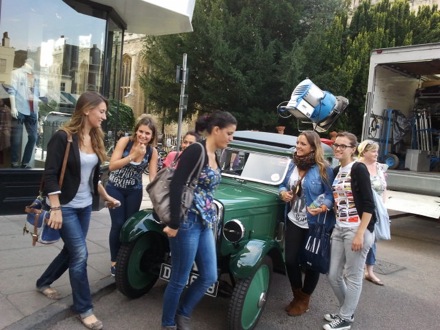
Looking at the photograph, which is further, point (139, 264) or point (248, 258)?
point (139, 264)

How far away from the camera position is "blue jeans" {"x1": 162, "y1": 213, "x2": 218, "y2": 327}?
3.02 m

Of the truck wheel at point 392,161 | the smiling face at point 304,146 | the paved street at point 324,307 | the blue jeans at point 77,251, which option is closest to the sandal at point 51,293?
the paved street at point 324,307

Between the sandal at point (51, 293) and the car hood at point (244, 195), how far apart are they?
168cm

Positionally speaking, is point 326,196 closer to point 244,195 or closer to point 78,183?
point 244,195

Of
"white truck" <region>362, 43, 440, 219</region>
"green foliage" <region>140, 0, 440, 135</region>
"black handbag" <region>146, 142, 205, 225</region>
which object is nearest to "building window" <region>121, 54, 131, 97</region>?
"green foliage" <region>140, 0, 440, 135</region>

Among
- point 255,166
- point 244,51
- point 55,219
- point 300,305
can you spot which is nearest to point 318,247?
point 300,305

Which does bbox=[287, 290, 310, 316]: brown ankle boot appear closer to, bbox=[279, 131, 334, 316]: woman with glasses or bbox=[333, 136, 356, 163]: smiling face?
bbox=[279, 131, 334, 316]: woman with glasses

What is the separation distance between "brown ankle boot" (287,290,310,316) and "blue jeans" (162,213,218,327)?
137 cm

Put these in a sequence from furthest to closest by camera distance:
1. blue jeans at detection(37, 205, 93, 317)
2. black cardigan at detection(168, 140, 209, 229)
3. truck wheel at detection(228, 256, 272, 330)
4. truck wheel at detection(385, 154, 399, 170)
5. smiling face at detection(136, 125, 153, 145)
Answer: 1. truck wheel at detection(385, 154, 399, 170)
2. smiling face at detection(136, 125, 153, 145)
3. truck wheel at detection(228, 256, 272, 330)
4. blue jeans at detection(37, 205, 93, 317)
5. black cardigan at detection(168, 140, 209, 229)

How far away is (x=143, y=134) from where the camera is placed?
14.1ft

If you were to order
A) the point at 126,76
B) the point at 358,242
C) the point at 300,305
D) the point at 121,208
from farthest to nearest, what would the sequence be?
1. the point at 126,76
2. the point at 121,208
3. the point at 300,305
4. the point at 358,242

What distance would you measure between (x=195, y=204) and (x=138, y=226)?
3.86ft

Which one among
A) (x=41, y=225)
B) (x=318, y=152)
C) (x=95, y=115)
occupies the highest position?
(x=95, y=115)

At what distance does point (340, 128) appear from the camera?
17.1 m
